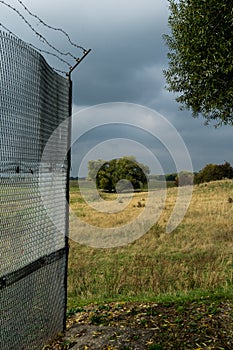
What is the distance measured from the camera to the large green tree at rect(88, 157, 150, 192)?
31.2 meters

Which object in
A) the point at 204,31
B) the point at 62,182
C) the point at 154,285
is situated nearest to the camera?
the point at 62,182

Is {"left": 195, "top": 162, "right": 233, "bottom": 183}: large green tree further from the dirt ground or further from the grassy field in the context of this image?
the dirt ground

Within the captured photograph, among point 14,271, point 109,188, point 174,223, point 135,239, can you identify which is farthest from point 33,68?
point 109,188

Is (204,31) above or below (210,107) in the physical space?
above

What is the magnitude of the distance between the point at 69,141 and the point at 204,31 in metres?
4.83

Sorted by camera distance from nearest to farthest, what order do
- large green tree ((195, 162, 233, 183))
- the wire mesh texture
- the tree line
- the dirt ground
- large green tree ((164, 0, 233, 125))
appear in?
the wire mesh texture, the dirt ground, large green tree ((164, 0, 233, 125)), the tree line, large green tree ((195, 162, 233, 183))

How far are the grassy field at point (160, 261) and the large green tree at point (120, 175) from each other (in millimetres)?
6465

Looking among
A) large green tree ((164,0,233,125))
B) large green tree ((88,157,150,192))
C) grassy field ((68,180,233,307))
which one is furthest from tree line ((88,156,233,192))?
large green tree ((164,0,233,125))

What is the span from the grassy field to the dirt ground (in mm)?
758

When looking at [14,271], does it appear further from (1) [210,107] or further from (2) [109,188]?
(2) [109,188]

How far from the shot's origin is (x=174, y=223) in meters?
19.8

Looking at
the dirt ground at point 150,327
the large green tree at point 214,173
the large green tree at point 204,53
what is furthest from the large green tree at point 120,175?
the dirt ground at point 150,327

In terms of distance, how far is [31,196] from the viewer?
179 inches

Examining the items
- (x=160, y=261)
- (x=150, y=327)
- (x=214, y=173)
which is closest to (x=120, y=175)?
(x=214, y=173)
